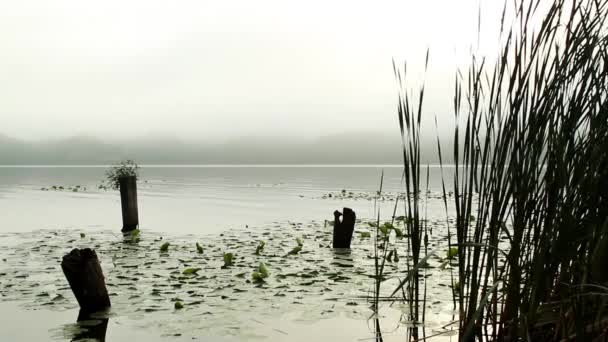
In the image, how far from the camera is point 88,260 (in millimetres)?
5816

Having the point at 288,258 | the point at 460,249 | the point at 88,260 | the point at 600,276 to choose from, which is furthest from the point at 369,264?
the point at 600,276

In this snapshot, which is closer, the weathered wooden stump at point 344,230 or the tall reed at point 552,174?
the tall reed at point 552,174

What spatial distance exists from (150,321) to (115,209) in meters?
18.6

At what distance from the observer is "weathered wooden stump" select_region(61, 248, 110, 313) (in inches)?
228

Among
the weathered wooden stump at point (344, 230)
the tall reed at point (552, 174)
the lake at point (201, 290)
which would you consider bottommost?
the lake at point (201, 290)

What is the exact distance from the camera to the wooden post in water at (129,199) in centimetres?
1294

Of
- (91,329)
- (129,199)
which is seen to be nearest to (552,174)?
(91,329)

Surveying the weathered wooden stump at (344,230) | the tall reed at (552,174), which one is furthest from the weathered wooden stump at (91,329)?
the weathered wooden stump at (344,230)

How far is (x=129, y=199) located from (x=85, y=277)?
25.5ft

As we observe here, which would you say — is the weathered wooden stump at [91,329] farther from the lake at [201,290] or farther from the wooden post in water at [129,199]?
the wooden post in water at [129,199]

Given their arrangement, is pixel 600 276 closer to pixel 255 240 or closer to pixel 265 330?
pixel 265 330

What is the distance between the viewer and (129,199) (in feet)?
43.8

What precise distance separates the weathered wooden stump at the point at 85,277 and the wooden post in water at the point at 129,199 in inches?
285

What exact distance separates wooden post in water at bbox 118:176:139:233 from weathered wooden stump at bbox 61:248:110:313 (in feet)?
23.7
